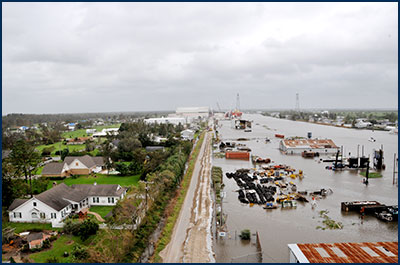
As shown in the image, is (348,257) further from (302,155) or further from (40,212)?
(302,155)

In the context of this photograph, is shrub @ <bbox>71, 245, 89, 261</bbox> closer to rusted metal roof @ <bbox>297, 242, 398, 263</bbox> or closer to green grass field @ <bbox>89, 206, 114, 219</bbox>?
green grass field @ <bbox>89, 206, 114, 219</bbox>

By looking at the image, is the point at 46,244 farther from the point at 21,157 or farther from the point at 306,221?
the point at 306,221

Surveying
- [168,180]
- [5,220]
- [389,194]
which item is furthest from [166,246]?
[389,194]

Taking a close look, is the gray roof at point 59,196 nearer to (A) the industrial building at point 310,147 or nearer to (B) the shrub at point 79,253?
(B) the shrub at point 79,253

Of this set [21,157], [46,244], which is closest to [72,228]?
[46,244]

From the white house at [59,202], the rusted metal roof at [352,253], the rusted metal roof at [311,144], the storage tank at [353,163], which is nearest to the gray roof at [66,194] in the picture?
the white house at [59,202]

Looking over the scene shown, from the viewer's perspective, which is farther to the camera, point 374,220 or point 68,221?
point 374,220
